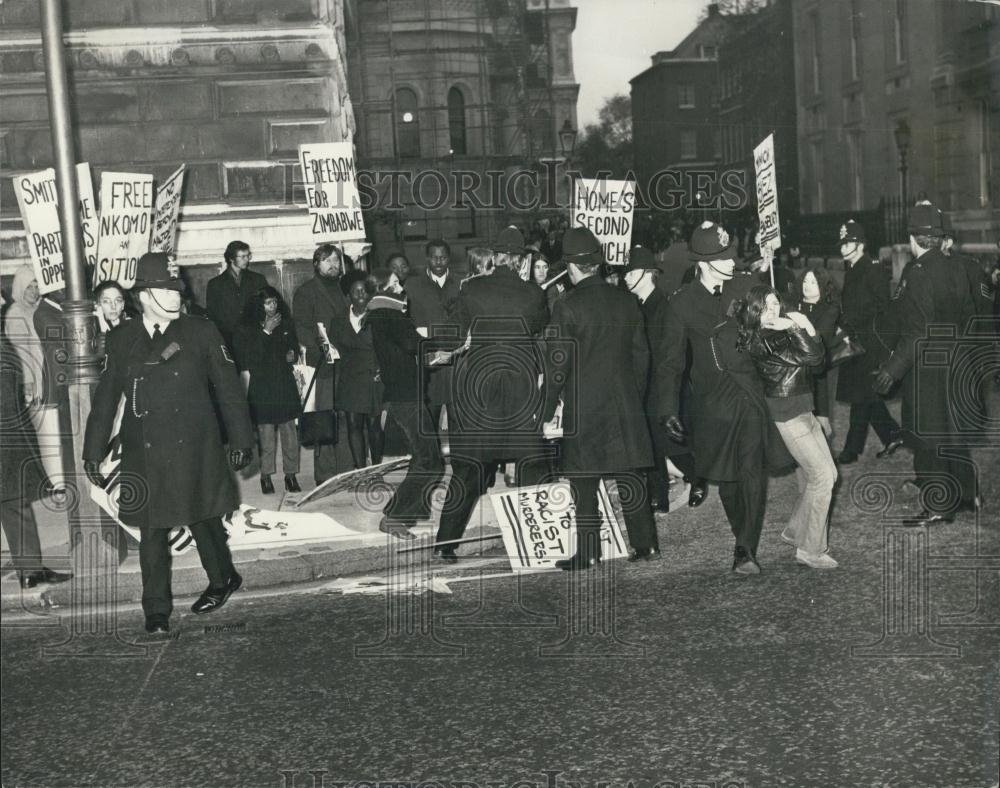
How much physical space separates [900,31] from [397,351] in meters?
21.9

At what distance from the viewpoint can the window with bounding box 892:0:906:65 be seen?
27891mm

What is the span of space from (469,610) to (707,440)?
178cm

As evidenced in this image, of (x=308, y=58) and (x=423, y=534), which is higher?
(x=308, y=58)

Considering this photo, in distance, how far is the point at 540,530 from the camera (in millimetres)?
8469

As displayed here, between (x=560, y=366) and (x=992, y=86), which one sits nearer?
(x=560, y=366)

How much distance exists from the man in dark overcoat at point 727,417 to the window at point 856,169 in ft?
74.7

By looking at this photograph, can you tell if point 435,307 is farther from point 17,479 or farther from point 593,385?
point 17,479

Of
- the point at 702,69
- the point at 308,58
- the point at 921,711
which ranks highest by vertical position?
→ the point at 702,69

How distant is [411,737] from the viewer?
17.9 feet

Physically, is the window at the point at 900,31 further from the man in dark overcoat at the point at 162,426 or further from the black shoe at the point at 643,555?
the man in dark overcoat at the point at 162,426

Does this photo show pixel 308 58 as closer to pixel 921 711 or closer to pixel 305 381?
pixel 305 381

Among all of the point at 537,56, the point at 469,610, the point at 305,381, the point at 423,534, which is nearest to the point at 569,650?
the point at 469,610

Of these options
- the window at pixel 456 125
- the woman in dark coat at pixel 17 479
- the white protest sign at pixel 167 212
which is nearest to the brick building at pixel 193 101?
the white protest sign at pixel 167 212

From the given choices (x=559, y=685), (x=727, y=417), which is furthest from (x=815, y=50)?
(x=559, y=685)
